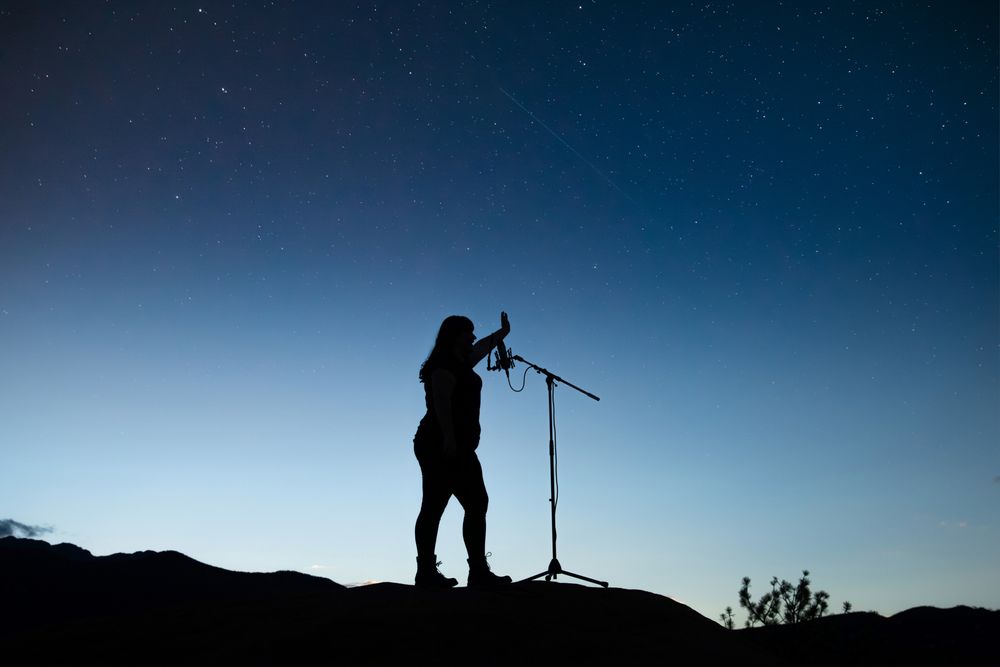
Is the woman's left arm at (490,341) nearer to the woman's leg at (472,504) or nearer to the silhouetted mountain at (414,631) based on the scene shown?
the woman's leg at (472,504)

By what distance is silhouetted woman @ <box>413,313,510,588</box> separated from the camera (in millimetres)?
4805

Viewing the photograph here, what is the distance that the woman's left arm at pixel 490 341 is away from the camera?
5602 millimetres

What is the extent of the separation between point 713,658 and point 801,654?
237 inches

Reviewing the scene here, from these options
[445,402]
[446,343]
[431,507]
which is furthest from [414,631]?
[446,343]

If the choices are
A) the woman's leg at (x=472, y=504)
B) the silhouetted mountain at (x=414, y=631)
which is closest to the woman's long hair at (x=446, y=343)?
the woman's leg at (x=472, y=504)

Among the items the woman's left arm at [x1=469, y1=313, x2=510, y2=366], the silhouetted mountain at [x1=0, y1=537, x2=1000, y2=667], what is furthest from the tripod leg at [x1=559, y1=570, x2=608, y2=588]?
the woman's left arm at [x1=469, y1=313, x2=510, y2=366]

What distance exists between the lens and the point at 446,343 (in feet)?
17.0

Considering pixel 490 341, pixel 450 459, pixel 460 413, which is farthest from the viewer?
pixel 490 341

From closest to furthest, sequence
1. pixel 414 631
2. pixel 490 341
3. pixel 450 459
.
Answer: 1. pixel 414 631
2. pixel 450 459
3. pixel 490 341

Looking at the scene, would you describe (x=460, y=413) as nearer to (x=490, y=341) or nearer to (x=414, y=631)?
(x=490, y=341)

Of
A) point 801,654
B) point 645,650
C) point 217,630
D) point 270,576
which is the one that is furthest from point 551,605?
point 270,576

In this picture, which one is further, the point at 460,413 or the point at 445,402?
the point at 460,413

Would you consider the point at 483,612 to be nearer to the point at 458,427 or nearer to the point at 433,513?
the point at 433,513

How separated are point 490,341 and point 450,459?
1262 millimetres
